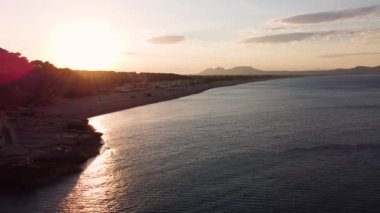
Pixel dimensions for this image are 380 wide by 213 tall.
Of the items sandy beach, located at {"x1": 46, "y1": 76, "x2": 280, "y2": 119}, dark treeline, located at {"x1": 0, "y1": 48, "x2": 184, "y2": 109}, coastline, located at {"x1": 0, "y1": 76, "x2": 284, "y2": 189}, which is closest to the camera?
coastline, located at {"x1": 0, "y1": 76, "x2": 284, "y2": 189}

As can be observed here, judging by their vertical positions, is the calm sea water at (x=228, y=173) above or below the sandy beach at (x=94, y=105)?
below

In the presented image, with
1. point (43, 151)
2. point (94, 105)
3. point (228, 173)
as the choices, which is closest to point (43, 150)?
point (43, 151)

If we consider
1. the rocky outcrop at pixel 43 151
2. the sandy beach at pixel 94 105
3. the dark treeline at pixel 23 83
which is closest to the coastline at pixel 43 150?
the rocky outcrop at pixel 43 151

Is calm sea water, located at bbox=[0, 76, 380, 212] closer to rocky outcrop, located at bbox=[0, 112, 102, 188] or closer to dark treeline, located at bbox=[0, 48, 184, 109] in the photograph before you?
rocky outcrop, located at bbox=[0, 112, 102, 188]

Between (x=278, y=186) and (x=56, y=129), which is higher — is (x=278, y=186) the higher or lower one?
the lower one

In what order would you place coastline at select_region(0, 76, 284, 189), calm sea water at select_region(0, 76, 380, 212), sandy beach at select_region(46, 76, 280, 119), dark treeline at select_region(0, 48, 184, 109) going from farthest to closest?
sandy beach at select_region(46, 76, 280, 119) → dark treeline at select_region(0, 48, 184, 109) → coastline at select_region(0, 76, 284, 189) → calm sea water at select_region(0, 76, 380, 212)

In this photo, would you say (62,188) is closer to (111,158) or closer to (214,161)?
(111,158)

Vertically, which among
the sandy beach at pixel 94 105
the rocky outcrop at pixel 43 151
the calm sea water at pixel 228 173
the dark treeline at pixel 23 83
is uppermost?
the dark treeline at pixel 23 83

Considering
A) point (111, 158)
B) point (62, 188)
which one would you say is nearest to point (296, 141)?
point (111, 158)

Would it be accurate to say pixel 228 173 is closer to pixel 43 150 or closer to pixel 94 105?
pixel 43 150

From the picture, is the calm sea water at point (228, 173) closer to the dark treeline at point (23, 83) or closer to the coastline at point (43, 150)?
the coastline at point (43, 150)

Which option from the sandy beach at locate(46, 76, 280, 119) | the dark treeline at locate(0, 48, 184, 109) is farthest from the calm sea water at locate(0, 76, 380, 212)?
the dark treeline at locate(0, 48, 184, 109)
